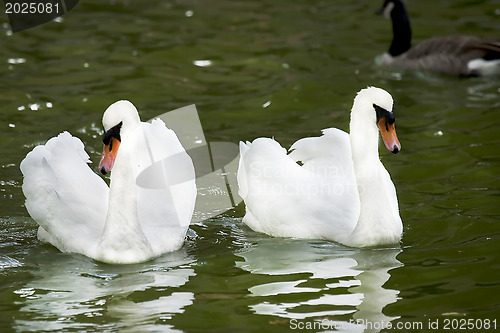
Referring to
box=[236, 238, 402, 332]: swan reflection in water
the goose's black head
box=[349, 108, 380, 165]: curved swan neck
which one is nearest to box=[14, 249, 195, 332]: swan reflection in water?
box=[236, 238, 402, 332]: swan reflection in water

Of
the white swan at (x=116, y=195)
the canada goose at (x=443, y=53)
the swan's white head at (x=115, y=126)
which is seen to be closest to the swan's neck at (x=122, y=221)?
the white swan at (x=116, y=195)

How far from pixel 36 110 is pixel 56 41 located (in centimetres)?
278

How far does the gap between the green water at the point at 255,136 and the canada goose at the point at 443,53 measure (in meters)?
0.20

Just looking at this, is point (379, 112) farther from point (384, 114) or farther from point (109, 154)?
point (109, 154)

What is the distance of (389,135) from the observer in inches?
258

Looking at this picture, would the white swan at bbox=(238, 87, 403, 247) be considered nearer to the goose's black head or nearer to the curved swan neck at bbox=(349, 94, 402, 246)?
the curved swan neck at bbox=(349, 94, 402, 246)

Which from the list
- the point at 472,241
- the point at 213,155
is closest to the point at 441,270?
the point at 472,241

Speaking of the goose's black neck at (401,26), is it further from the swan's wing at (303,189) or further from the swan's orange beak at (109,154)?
the swan's orange beak at (109,154)

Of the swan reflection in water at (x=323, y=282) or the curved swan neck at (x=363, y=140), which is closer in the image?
the swan reflection in water at (x=323, y=282)

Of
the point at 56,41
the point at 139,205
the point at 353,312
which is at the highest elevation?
the point at 56,41

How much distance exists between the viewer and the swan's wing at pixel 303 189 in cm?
682

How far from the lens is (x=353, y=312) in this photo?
5.54m

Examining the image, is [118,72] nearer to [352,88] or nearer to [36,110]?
[36,110]

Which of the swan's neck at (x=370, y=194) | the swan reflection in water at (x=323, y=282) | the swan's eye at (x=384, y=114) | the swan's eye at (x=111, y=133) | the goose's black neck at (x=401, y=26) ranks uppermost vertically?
the goose's black neck at (x=401, y=26)
